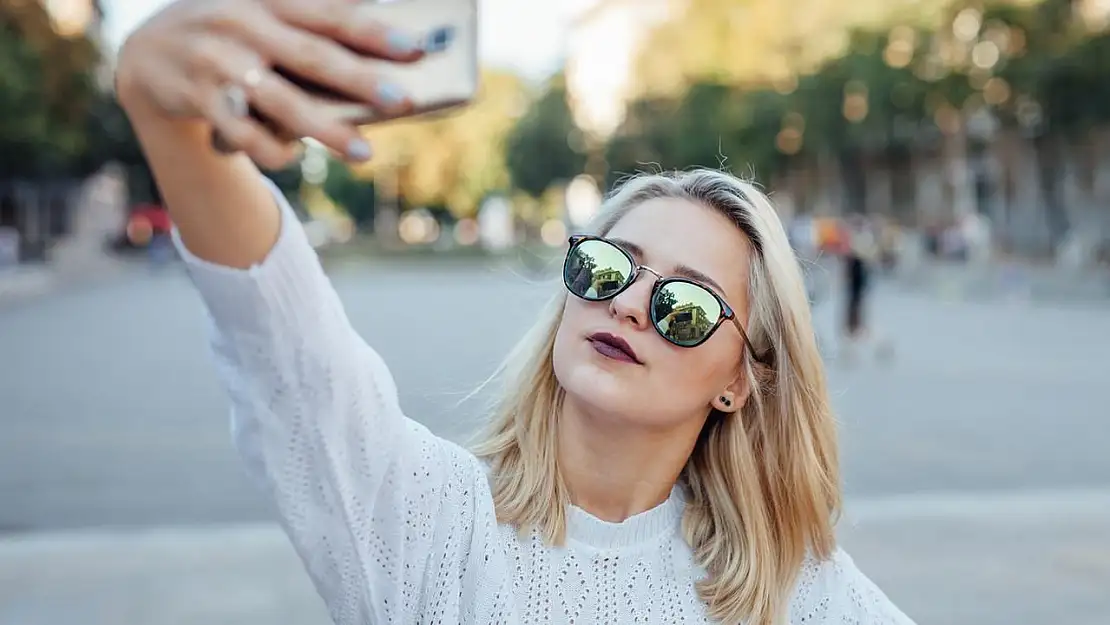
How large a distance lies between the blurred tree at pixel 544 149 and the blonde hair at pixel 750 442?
220 feet

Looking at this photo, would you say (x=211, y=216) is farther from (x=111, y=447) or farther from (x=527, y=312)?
(x=111, y=447)

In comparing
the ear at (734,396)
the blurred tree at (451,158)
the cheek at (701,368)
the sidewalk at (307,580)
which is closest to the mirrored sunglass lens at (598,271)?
the cheek at (701,368)

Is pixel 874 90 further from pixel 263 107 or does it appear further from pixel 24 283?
pixel 263 107

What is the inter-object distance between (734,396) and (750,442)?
0.41 feet

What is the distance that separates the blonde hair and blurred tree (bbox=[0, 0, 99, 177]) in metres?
30.6

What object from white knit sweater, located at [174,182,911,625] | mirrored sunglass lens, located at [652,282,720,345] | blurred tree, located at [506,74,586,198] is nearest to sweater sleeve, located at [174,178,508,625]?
white knit sweater, located at [174,182,911,625]

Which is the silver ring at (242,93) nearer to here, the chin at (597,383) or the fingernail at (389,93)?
the fingernail at (389,93)

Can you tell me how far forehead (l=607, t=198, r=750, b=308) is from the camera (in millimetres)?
2082

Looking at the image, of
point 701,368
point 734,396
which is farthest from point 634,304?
point 734,396

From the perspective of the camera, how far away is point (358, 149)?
3.32ft

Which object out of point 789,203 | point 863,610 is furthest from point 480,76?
point 789,203

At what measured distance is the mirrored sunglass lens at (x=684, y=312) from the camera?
1.99 m

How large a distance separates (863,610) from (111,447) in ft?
26.2

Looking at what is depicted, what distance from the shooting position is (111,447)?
9.12 meters
